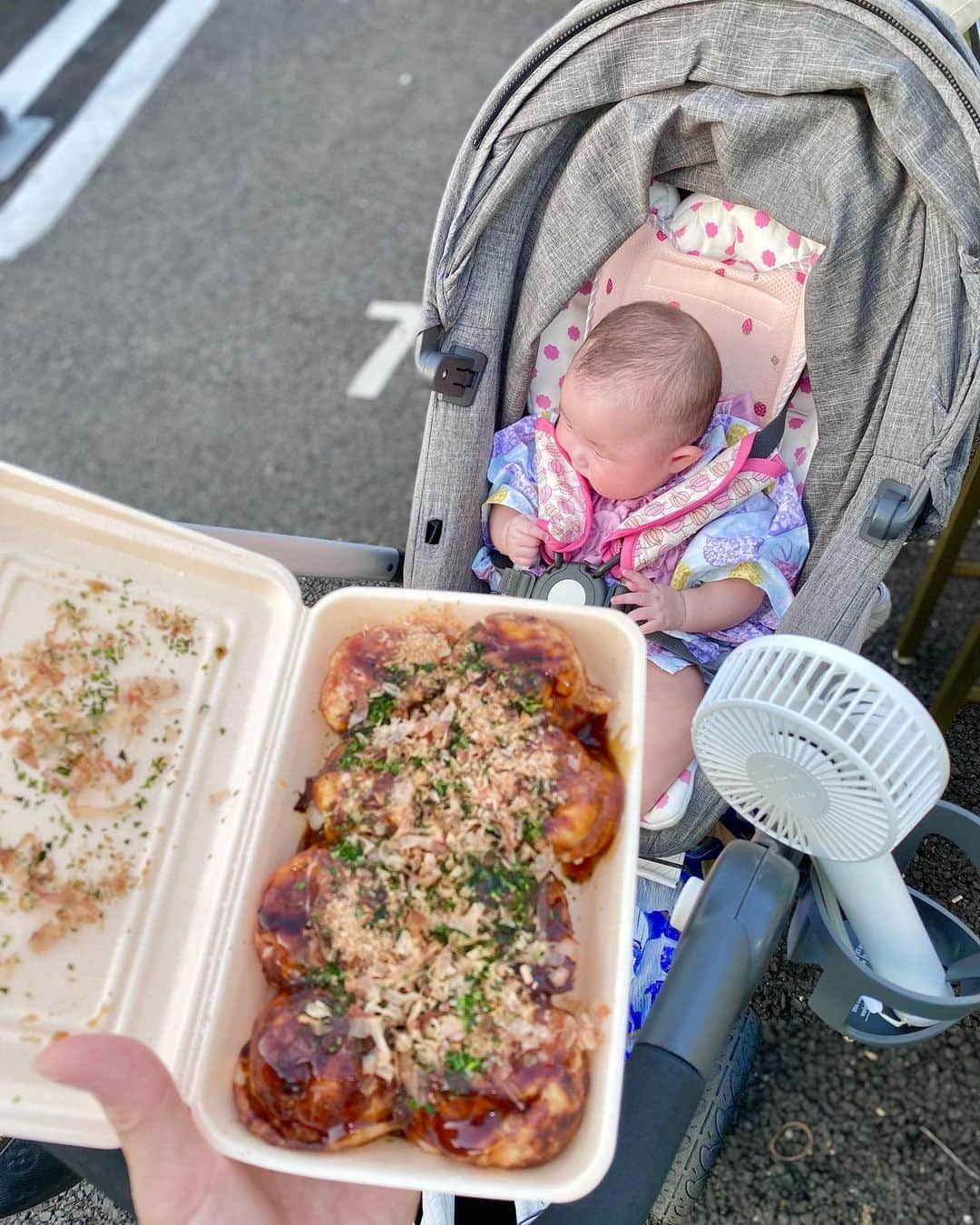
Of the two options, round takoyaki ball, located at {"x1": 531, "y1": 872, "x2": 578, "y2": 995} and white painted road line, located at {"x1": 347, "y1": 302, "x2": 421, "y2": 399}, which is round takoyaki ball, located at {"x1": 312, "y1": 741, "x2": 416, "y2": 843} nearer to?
round takoyaki ball, located at {"x1": 531, "y1": 872, "x2": 578, "y2": 995}

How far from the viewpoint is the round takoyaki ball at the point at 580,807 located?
98 centimetres

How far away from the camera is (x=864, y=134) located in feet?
4.07

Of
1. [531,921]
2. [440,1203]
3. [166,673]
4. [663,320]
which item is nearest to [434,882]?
[531,921]

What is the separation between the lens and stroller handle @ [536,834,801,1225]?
91cm

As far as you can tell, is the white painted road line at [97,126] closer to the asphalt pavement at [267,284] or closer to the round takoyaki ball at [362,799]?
the asphalt pavement at [267,284]

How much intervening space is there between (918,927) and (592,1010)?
1.71 ft

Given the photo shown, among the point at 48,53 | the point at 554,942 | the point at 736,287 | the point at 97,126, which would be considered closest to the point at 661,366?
the point at 736,287

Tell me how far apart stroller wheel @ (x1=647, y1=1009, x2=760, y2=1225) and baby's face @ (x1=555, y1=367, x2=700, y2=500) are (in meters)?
0.80

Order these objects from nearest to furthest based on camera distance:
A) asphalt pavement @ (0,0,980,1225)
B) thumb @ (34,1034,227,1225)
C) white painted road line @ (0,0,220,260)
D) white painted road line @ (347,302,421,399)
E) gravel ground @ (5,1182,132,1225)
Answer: thumb @ (34,1034,227,1225), gravel ground @ (5,1182,132,1225), asphalt pavement @ (0,0,980,1225), white painted road line @ (347,302,421,399), white painted road line @ (0,0,220,260)

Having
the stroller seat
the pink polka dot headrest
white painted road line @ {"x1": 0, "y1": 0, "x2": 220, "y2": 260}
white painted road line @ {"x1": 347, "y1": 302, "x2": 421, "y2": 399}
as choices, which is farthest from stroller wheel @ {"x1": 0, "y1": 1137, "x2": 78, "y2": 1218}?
white painted road line @ {"x1": 0, "y1": 0, "x2": 220, "y2": 260}

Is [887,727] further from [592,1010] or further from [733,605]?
[733,605]

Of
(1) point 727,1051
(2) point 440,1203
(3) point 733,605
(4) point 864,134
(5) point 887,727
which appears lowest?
(1) point 727,1051

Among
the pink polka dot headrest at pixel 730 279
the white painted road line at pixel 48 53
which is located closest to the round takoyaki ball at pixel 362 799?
the pink polka dot headrest at pixel 730 279

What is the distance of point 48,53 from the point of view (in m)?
3.88
